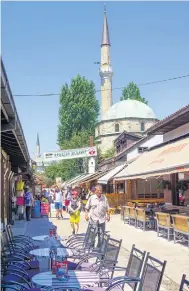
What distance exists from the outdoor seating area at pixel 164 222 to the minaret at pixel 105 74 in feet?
218

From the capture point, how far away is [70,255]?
686 centimetres

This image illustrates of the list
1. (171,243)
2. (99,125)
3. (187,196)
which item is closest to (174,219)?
(171,243)

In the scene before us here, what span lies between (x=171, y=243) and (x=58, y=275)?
291 inches

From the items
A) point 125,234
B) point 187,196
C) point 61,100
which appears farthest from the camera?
point 61,100

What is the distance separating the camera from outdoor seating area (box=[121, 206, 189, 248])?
11250 millimetres

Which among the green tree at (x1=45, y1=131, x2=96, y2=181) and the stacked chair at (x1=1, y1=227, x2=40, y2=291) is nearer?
the stacked chair at (x1=1, y1=227, x2=40, y2=291)

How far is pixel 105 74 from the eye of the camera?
83.6 meters

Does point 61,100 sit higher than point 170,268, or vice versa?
point 61,100

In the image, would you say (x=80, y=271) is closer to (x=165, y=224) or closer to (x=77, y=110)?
(x=165, y=224)

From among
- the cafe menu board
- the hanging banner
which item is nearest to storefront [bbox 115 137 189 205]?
the cafe menu board

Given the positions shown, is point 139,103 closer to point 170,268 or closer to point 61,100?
point 61,100

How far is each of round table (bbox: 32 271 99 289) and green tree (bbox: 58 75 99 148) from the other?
58574 mm

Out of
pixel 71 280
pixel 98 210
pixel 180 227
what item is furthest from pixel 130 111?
pixel 71 280

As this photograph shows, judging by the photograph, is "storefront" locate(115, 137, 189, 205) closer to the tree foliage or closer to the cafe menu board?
the cafe menu board
